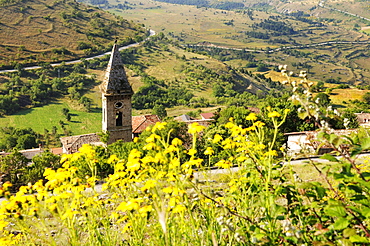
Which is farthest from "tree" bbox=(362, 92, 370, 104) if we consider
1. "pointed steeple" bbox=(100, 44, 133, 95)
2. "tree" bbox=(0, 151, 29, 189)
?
"tree" bbox=(0, 151, 29, 189)

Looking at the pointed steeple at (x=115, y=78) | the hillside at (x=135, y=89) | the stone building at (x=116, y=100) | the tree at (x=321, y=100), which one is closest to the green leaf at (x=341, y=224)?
the tree at (x=321, y=100)

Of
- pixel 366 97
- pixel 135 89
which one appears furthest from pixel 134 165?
pixel 135 89

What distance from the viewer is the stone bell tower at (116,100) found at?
110 ft

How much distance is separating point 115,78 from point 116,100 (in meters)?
2.11

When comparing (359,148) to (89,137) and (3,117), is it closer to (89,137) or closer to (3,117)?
(89,137)

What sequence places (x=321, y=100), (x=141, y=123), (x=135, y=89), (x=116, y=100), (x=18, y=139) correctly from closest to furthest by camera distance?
A: 1. (x=321, y=100)
2. (x=116, y=100)
3. (x=141, y=123)
4. (x=18, y=139)
5. (x=135, y=89)

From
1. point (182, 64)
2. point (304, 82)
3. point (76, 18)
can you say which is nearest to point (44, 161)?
point (304, 82)

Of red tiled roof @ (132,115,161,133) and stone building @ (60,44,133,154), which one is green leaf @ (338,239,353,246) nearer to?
stone building @ (60,44,133,154)

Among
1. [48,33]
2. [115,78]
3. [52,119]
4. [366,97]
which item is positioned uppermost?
[115,78]

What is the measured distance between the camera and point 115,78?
33.8 m

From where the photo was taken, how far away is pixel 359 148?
416 centimetres

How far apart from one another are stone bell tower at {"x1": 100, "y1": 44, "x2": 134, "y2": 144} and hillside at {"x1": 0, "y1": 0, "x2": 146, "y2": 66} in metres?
110

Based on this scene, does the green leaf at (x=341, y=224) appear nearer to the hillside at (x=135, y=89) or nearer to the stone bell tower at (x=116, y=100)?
the stone bell tower at (x=116, y=100)

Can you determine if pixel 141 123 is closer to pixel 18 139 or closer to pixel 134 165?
pixel 18 139
